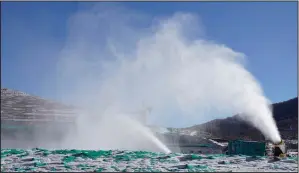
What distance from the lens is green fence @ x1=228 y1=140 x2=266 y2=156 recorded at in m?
22.2

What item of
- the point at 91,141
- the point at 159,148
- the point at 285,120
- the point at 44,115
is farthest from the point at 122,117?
the point at 285,120

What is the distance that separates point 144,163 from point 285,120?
181 ft

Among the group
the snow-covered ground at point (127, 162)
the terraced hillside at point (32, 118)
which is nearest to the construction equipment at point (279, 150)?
the snow-covered ground at point (127, 162)

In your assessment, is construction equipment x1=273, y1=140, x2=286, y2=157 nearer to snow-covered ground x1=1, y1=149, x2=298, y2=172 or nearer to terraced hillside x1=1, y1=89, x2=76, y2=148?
snow-covered ground x1=1, y1=149, x2=298, y2=172

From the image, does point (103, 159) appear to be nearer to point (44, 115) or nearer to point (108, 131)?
point (44, 115)

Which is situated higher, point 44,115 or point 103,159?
point 44,115

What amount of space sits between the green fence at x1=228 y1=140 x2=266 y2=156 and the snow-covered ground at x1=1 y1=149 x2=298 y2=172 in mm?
4102

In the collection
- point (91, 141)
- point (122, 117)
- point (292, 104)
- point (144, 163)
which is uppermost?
point (292, 104)

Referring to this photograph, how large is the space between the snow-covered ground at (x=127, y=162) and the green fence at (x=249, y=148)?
4102 millimetres

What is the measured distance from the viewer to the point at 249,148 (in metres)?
22.9

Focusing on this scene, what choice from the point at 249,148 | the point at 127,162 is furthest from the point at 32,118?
the point at 249,148

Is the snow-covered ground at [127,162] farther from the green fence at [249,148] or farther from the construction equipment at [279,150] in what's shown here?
the green fence at [249,148]

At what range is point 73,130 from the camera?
28.4m

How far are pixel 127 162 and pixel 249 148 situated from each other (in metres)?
10.1
